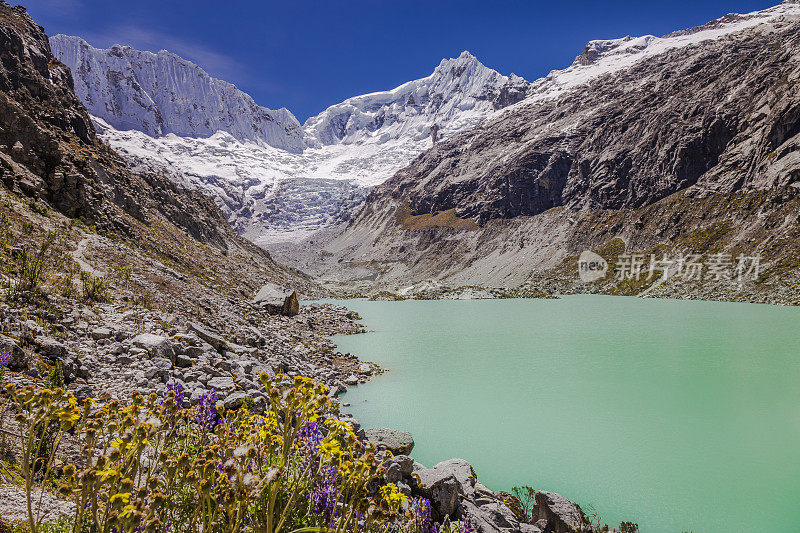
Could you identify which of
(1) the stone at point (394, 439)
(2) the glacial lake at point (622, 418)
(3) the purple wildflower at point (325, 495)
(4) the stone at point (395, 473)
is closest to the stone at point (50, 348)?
(3) the purple wildflower at point (325, 495)

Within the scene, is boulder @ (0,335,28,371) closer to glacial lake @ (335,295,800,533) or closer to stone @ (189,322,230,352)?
stone @ (189,322,230,352)

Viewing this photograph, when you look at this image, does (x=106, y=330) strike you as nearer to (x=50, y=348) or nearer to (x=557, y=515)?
(x=50, y=348)

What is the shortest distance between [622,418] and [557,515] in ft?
24.9

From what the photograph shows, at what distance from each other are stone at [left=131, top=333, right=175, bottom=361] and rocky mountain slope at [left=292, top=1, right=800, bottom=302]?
73.5m

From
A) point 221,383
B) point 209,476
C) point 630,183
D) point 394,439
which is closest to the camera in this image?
point 209,476

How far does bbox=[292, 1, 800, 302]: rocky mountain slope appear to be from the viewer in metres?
75.6

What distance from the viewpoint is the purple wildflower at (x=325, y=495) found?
4.54m

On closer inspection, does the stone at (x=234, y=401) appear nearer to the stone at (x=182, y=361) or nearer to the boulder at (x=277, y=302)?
the stone at (x=182, y=361)

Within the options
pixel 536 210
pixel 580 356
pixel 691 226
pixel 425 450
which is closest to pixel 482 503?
pixel 425 450

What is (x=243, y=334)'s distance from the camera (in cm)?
1898

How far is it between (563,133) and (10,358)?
154977 mm

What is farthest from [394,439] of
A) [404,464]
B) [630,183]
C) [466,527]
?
[630,183]

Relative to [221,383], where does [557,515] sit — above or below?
below

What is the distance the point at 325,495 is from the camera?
4.64 meters
